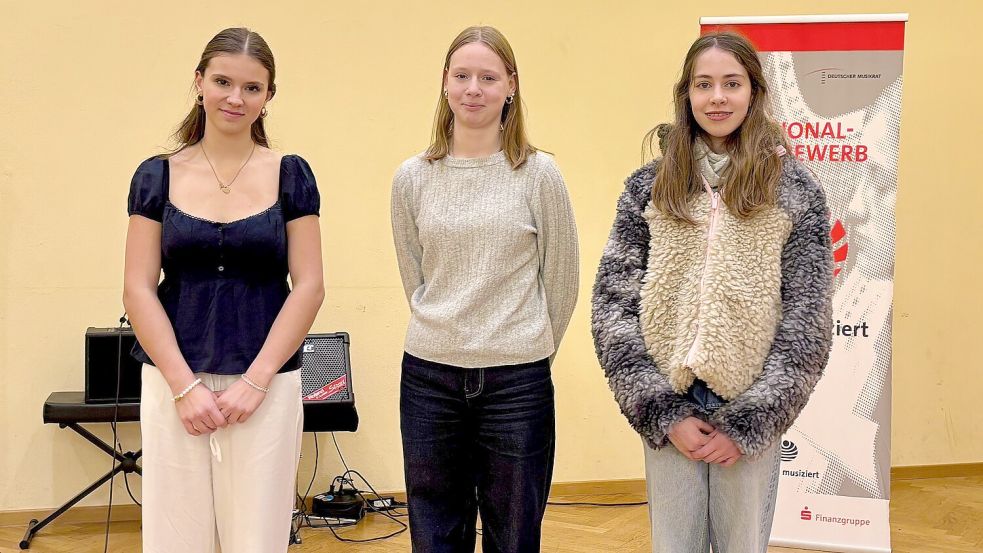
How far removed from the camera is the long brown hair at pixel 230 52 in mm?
1914

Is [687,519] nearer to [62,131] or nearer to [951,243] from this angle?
[62,131]

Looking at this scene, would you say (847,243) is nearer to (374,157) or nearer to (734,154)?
(734,154)

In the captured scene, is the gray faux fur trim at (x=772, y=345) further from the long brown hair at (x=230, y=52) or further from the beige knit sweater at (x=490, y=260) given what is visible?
the long brown hair at (x=230, y=52)

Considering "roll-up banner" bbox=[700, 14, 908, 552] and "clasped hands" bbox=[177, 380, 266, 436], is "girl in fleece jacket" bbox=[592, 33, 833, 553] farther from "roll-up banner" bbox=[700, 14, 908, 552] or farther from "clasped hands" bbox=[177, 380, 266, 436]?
"roll-up banner" bbox=[700, 14, 908, 552]

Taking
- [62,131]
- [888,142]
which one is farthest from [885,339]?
[62,131]

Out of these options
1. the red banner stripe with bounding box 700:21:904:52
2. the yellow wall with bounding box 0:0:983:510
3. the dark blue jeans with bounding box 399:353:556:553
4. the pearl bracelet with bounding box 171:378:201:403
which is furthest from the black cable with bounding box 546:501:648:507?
the pearl bracelet with bounding box 171:378:201:403

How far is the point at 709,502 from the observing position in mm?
1872

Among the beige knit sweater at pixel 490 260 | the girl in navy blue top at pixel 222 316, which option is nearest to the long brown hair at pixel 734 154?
the beige knit sweater at pixel 490 260

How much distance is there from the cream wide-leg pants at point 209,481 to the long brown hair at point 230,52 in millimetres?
515

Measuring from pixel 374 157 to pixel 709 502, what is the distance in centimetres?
269

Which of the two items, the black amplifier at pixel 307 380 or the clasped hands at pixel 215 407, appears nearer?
the clasped hands at pixel 215 407

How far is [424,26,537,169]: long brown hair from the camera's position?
2.01 metres

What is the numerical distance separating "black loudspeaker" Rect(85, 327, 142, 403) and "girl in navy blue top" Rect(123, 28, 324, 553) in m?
1.83

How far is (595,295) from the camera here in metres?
1.95
